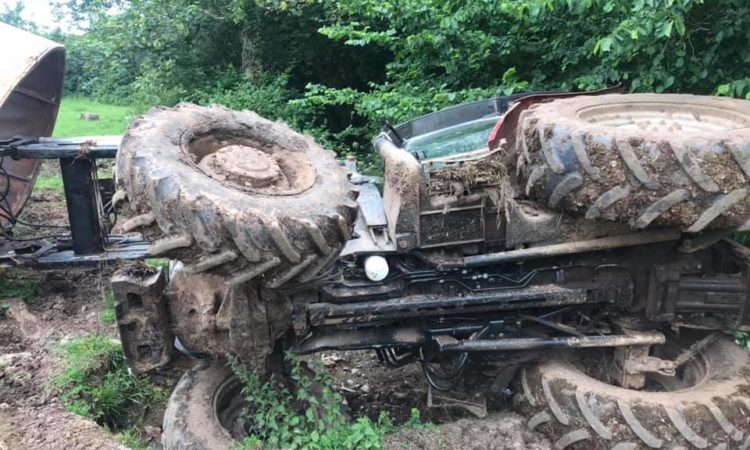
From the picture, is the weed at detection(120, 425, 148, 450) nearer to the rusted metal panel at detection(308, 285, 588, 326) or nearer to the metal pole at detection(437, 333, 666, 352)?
the rusted metal panel at detection(308, 285, 588, 326)

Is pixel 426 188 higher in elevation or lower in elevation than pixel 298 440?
higher

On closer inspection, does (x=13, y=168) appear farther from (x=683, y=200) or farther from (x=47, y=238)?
(x=683, y=200)

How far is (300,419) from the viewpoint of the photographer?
117 inches

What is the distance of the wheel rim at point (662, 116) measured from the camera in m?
3.26

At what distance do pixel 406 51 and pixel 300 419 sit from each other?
476 cm

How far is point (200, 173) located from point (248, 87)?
22.4 ft

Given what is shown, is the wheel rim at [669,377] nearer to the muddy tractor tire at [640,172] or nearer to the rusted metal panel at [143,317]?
the muddy tractor tire at [640,172]

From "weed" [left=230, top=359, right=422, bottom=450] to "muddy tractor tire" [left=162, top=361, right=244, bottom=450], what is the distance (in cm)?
12

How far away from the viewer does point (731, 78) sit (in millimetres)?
4492

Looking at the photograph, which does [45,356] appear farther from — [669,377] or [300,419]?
[669,377]

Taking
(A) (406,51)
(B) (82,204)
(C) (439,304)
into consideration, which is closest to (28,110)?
(B) (82,204)

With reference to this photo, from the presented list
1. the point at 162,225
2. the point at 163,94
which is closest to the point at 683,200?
the point at 162,225

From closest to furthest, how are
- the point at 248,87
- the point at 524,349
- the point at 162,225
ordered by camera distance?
the point at 162,225, the point at 524,349, the point at 248,87

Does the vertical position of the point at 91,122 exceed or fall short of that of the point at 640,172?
it falls short
